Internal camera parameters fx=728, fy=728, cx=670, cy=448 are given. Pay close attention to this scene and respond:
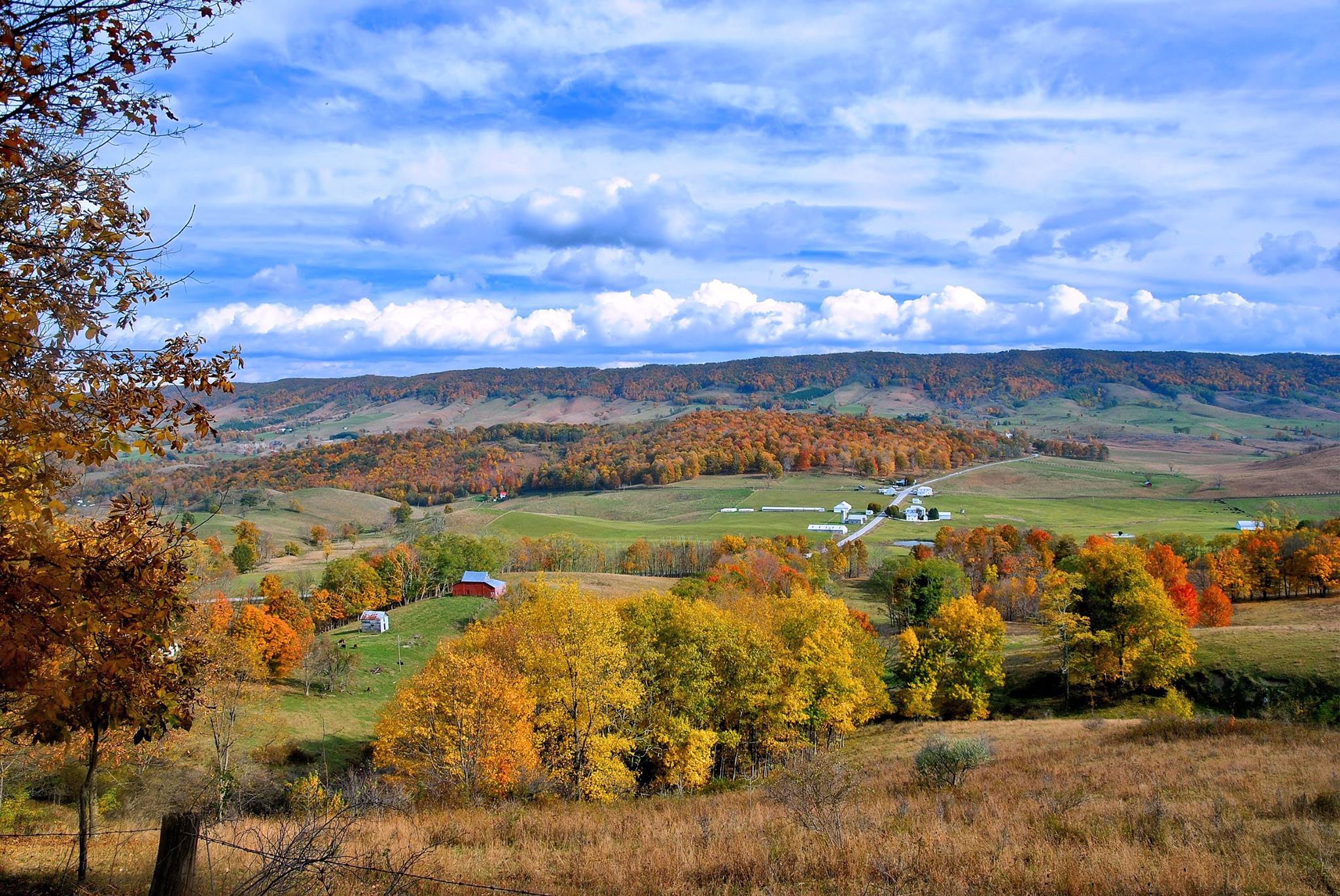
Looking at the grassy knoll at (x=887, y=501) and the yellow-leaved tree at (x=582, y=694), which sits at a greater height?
the yellow-leaved tree at (x=582, y=694)

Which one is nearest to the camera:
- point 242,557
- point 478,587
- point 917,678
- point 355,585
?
point 917,678

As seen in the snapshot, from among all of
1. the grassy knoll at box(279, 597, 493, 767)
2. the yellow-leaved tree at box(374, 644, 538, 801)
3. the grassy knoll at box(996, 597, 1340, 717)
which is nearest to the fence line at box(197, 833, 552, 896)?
the yellow-leaved tree at box(374, 644, 538, 801)

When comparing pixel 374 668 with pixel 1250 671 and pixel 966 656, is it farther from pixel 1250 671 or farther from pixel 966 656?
pixel 1250 671

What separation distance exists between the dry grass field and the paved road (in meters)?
94.3

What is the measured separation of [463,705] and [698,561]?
80.3m

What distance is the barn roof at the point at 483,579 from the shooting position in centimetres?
8000

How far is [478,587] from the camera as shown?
79.6 metres

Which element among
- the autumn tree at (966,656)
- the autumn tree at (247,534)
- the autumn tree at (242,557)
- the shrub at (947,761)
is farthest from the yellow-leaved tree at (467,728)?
the autumn tree at (247,534)

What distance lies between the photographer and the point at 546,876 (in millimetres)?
9359

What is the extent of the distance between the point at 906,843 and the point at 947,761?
9183 mm

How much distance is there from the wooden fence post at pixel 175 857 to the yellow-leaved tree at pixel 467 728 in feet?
53.1

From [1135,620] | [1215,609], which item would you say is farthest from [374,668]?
[1215,609]

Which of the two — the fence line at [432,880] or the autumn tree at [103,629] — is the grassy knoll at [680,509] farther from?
the autumn tree at [103,629]

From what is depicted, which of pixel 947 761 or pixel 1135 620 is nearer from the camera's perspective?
pixel 947 761
